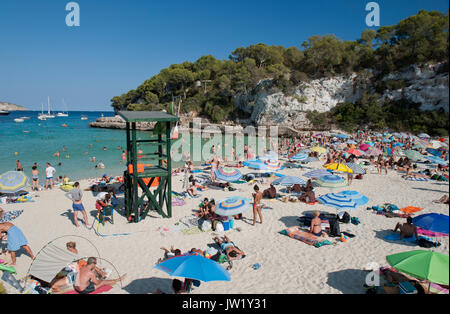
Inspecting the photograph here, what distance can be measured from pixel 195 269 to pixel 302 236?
4.14 meters

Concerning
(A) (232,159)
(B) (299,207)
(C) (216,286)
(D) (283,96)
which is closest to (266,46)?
(D) (283,96)

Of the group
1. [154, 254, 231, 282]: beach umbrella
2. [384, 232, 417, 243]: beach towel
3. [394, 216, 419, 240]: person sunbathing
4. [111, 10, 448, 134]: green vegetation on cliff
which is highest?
[111, 10, 448, 134]: green vegetation on cliff

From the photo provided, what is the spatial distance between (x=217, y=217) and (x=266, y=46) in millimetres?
61049

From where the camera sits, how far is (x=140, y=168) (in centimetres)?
936

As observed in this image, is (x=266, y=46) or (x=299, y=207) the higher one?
(x=266, y=46)

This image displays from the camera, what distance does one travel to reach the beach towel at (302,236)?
756cm

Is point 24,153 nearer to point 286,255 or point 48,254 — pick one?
point 48,254

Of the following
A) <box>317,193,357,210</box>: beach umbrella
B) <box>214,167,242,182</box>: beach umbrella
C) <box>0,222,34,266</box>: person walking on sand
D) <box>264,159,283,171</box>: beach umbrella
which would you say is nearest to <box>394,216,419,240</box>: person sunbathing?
<box>317,193,357,210</box>: beach umbrella

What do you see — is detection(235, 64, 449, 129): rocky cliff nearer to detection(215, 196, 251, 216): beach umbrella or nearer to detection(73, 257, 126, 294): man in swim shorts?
detection(215, 196, 251, 216): beach umbrella

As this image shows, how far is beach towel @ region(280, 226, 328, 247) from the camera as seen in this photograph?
7562 millimetres

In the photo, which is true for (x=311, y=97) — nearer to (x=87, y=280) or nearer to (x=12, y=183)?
(x=12, y=183)

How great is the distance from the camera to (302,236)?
785cm

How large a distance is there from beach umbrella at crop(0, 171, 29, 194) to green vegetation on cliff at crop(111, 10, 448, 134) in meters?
35.7
